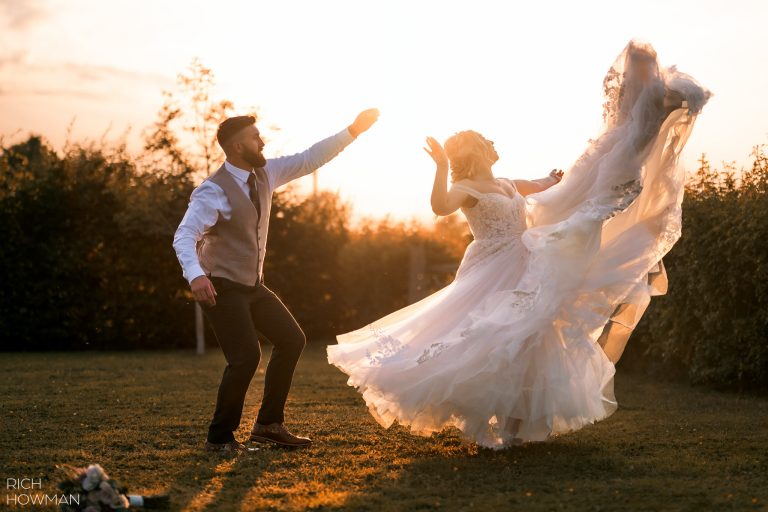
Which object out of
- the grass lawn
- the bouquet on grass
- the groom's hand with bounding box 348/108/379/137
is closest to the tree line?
the grass lawn

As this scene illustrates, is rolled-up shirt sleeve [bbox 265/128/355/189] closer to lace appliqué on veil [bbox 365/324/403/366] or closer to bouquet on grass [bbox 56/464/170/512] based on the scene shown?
lace appliqué on veil [bbox 365/324/403/366]

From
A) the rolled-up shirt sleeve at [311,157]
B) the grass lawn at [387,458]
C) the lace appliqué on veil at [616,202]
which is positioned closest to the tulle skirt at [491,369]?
the grass lawn at [387,458]

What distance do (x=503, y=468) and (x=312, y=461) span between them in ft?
3.90

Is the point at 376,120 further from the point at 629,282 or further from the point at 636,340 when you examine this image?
the point at 636,340

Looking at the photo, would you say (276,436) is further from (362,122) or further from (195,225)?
(362,122)

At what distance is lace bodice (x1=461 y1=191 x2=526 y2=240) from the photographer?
21.3 feet

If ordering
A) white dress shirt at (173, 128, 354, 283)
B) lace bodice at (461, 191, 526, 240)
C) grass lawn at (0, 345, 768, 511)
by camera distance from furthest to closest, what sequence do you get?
lace bodice at (461, 191, 526, 240) → white dress shirt at (173, 128, 354, 283) → grass lawn at (0, 345, 768, 511)

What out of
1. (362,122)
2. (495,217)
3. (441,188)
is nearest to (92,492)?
(441,188)

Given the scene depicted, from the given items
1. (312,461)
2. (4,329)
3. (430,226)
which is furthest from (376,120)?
(430,226)

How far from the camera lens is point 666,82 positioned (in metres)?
6.33

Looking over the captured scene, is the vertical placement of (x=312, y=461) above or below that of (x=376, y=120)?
below

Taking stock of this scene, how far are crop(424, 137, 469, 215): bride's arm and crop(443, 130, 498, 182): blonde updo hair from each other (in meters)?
0.24

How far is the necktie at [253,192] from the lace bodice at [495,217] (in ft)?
4.54

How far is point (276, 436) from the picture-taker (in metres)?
6.57
